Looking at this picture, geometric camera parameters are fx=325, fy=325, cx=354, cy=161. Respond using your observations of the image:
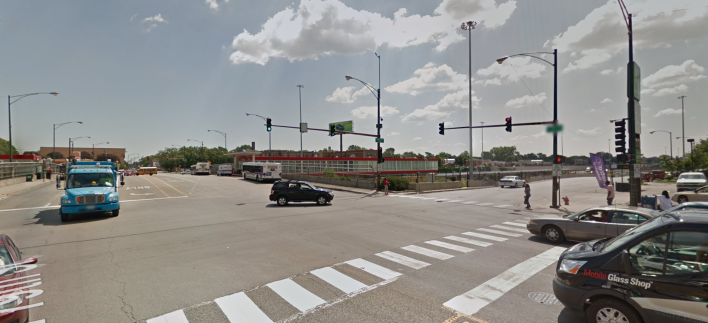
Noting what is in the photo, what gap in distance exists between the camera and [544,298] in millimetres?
5859

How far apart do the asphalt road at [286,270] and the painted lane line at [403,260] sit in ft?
0.09

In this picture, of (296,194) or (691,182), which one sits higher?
(691,182)

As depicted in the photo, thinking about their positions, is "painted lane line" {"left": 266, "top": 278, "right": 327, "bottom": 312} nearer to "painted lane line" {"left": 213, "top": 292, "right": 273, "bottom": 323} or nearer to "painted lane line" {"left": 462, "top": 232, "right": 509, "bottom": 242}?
"painted lane line" {"left": 213, "top": 292, "right": 273, "bottom": 323}

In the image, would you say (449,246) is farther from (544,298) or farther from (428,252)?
(544,298)

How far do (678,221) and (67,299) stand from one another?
947 cm

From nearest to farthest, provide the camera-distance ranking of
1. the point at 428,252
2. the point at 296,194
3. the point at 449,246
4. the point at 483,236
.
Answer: the point at 428,252 → the point at 449,246 → the point at 483,236 → the point at 296,194

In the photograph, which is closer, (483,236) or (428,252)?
(428,252)

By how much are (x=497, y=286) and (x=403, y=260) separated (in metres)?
2.39

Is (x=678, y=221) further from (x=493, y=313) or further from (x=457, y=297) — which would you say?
(x=457, y=297)

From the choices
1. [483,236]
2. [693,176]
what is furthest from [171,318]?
[693,176]

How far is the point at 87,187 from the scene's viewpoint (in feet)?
48.7

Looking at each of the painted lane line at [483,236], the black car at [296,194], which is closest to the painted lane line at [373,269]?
the painted lane line at [483,236]

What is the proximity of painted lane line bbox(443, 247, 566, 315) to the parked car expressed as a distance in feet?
6.74

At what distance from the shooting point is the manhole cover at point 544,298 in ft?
18.6
